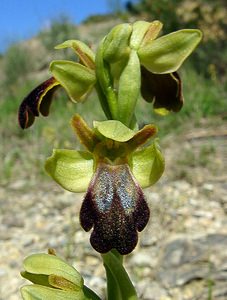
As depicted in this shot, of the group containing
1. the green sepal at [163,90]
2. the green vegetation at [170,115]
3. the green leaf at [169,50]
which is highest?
the green leaf at [169,50]

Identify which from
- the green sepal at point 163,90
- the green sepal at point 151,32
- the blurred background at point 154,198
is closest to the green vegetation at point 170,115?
the blurred background at point 154,198

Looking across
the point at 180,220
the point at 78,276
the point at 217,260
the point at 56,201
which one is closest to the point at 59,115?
the point at 56,201

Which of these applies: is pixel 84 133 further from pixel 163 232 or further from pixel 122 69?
pixel 163 232

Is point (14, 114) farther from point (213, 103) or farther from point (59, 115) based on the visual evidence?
point (213, 103)

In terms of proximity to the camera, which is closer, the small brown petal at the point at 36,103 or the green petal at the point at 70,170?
the green petal at the point at 70,170

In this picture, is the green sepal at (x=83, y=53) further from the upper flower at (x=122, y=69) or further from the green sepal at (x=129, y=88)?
the green sepal at (x=129, y=88)

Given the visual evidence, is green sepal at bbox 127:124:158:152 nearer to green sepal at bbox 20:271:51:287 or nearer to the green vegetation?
green sepal at bbox 20:271:51:287

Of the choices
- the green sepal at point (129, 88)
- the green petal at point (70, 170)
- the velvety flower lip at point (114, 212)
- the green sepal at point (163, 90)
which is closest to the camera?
the velvety flower lip at point (114, 212)

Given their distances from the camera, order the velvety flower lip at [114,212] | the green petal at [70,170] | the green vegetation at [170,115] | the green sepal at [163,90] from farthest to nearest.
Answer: the green vegetation at [170,115] < the green sepal at [163,90] < the green petal at [70,170] < the velvety flower lip at [114,212]
